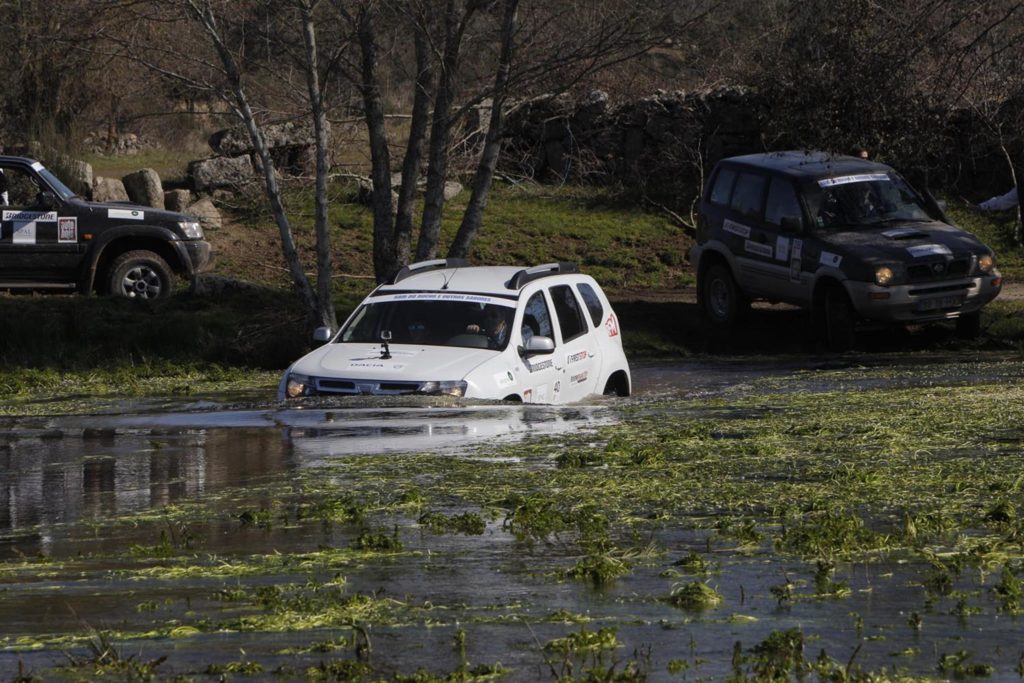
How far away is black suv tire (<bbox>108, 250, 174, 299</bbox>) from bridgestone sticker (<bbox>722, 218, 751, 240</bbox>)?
727 centimetres

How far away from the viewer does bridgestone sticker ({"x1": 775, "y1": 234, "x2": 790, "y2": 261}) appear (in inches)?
788

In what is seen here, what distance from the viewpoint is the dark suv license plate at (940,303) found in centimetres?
1900

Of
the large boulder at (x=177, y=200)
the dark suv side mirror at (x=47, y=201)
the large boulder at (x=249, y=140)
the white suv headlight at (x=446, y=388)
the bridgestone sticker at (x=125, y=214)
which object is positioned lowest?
the white suv headlight at (x=446, y=388)

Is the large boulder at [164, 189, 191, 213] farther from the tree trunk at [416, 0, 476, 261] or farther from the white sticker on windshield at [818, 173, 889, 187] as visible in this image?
the white sticker on windshield at [818, 173, 889, 187]

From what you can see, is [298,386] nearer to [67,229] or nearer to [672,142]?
[67,229]

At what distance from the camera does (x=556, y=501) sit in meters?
8.36

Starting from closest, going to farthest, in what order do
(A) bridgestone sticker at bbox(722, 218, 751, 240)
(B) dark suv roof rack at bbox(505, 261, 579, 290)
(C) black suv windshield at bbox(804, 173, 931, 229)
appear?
(B) dark suv roof rack at bbox(505, 261, 579, 290)
(C) black suv windshield at bbox(804, 173, 931, 229)
(A) bridgestone sticker at bbox(722, 218, 751, 240)

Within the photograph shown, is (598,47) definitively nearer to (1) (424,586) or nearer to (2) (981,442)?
(2) (981,442)

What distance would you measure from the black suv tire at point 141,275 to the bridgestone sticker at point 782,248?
25.8 feet

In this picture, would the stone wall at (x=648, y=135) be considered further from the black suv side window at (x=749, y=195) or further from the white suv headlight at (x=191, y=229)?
the white suv headlight at (x=191, y=229)

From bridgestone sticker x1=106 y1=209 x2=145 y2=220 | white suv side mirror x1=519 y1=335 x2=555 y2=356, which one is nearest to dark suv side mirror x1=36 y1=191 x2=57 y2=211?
bridgestone sticker x1=106 y1=209 x2=145 y2=220

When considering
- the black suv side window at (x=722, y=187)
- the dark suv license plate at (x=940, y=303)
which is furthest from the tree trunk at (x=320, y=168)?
the dark suv license plate at (x=940, y=303)

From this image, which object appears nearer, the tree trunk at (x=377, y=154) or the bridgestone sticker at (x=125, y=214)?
the tree trunk at (x=377, y=154)

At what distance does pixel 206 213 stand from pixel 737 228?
9.97 metres
